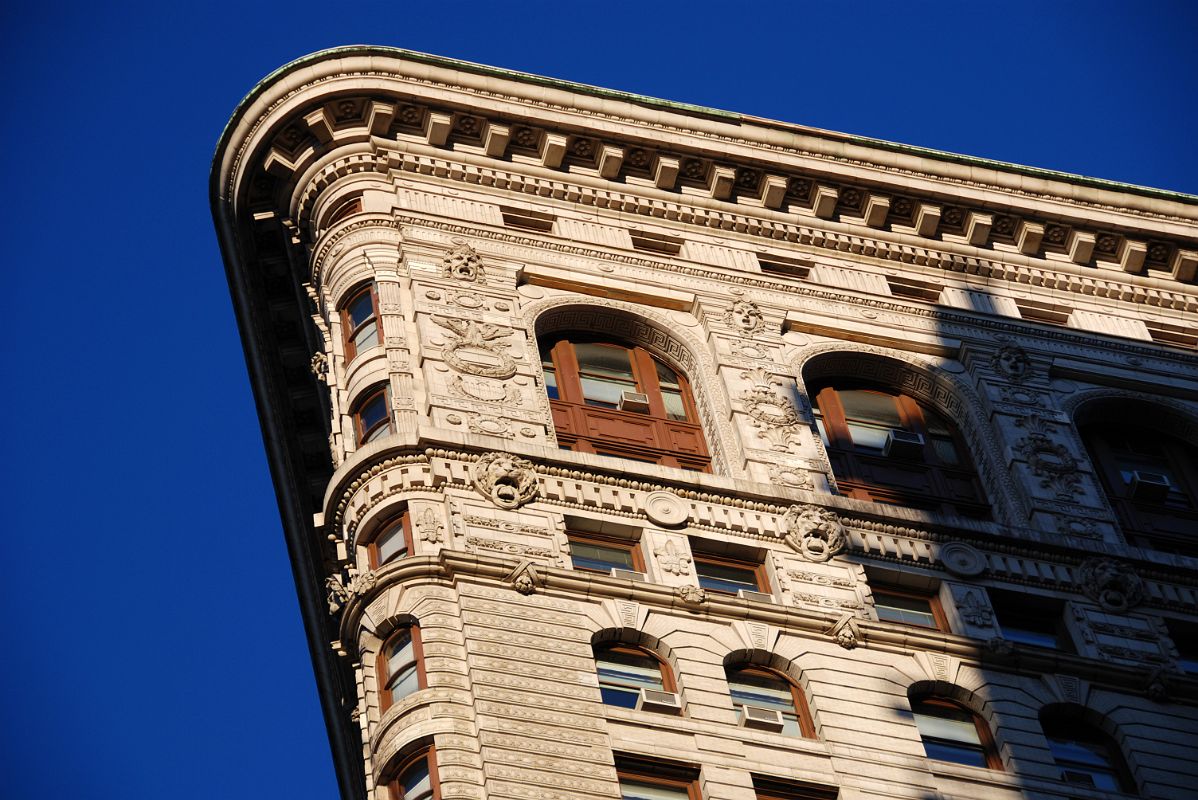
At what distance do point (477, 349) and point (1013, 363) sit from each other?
12.2m

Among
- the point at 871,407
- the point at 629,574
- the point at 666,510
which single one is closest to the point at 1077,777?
the point at 629,574

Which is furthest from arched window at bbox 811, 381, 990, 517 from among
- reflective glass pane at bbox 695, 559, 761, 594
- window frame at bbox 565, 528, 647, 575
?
window frame at bbox 565, 528, 647, 575

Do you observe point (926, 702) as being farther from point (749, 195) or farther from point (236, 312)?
point (236, 312)

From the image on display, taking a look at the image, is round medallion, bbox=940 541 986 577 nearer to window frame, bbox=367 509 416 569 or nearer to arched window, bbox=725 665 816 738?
arched window, bbox=725 665 816 738

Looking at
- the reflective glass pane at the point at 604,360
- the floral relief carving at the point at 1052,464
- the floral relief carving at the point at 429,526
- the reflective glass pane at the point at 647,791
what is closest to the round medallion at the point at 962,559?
the floral relief carving at the point at 1052,464

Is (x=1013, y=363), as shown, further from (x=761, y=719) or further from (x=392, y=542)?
(x=392, y=542)

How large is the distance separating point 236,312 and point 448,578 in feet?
57.4

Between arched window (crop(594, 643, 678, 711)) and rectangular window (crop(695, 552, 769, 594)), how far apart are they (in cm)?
291

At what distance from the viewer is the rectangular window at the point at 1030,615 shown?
1949 inches

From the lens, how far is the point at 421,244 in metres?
54.5

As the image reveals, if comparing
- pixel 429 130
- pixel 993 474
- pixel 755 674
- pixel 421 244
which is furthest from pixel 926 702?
pixel 429 130

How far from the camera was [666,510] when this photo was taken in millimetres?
48906

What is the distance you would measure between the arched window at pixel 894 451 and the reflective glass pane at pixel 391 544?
9.65 meters

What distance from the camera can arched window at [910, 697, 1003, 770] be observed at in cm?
4559
